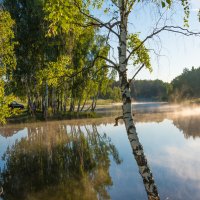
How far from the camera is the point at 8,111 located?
A: 1345 cm

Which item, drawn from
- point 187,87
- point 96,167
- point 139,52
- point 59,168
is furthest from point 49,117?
point 187,87

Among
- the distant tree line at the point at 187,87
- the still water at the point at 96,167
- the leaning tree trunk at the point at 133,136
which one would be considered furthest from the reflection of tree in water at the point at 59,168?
the distant tree line at the point at 187,87

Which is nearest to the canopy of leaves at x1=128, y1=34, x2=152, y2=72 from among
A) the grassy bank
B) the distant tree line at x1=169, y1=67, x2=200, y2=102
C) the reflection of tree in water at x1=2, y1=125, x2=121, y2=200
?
the reflection of tree in water at x1=2, y1=125, x2=121, y2=200

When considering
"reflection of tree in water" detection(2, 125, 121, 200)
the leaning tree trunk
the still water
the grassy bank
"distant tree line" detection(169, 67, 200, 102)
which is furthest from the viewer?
"distant tree line" detection(169, 67, 200, 102)

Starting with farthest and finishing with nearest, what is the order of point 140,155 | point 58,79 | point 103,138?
point 103,138 < point 58,79 < point 140,155

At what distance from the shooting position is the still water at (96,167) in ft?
45.3

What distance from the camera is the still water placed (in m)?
13.8

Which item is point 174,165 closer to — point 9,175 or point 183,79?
point 9,175

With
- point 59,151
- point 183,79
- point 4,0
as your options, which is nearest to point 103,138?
point 59,151

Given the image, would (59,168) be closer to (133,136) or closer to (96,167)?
(96,167)

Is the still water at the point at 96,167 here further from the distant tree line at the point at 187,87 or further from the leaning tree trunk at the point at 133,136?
the distant tree line at the point at 187,87

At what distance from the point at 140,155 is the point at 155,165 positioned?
9702mm

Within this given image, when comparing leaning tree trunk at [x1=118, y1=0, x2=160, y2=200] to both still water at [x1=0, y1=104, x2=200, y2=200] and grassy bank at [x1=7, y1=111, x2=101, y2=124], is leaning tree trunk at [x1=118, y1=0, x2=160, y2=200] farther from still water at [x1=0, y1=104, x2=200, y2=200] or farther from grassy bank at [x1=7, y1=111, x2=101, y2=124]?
grassy bank at [x1=7, y1=111, x2=101, y2=124]

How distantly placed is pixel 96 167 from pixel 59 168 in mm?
2061
